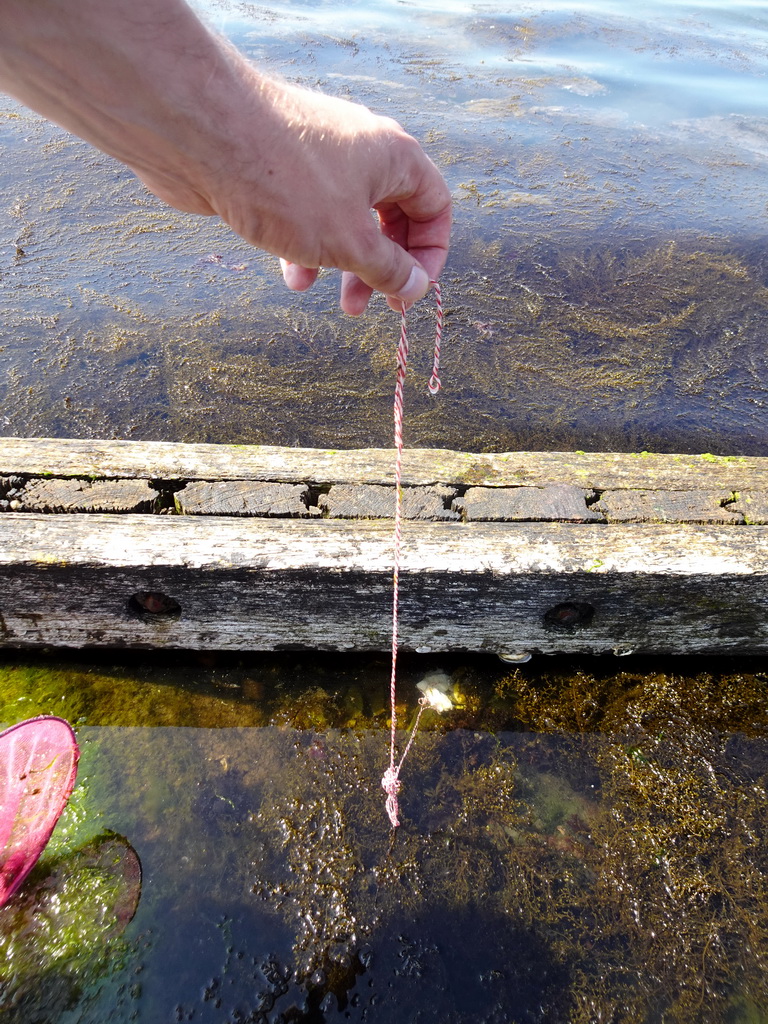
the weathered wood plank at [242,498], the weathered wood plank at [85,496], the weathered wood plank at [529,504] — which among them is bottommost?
the weathered wood plank at [529,504]

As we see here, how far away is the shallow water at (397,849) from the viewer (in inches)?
73.7

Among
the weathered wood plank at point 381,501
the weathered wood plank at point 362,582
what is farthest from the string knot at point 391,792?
the weathered wood plank at point 381,501

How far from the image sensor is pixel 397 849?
216cm

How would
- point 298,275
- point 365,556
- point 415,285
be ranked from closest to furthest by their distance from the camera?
1. point 415,285
2. point 298,275
3. point 365,556

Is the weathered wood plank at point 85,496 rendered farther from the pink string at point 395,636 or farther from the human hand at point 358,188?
the human hand at point 358,188

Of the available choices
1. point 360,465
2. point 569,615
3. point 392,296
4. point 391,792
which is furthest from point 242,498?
point 569,615

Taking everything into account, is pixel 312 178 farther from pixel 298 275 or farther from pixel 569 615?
pixel 569 615

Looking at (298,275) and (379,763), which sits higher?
(298,275)

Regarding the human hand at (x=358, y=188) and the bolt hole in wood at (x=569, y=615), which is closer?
the human hand at (x=358, y=188)

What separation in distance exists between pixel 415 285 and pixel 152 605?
152 centimetres

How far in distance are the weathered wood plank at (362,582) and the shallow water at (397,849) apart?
21 centimetres

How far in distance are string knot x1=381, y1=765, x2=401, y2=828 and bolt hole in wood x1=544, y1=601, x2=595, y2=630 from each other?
0.83m

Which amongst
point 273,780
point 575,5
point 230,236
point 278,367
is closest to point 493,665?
point 273,780

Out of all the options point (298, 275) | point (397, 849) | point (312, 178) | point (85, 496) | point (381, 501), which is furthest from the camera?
point (381, 501)
